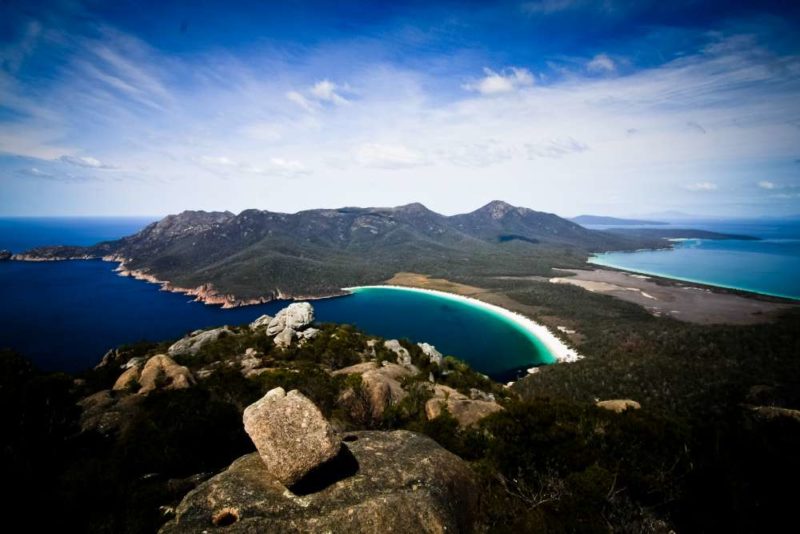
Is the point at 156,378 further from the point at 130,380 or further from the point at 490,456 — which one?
the point at 490,456

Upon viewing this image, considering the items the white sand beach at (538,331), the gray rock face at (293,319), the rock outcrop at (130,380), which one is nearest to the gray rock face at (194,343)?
the gray rock face at (293,319)

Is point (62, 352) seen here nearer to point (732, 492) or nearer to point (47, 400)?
point (47, 400)

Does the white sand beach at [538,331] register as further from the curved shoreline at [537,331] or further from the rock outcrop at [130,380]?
the rock outcrop at [130,380]

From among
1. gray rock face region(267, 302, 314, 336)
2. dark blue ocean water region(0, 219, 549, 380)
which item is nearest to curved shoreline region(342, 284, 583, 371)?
dark blue ocean water region(0, 219, 549, 380)

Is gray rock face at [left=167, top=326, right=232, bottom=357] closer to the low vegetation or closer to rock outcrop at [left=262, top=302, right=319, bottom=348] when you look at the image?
rock outcrop at [left=262, top=302, right=319, bottom=348]

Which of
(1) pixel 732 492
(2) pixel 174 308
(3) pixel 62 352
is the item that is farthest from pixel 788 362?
(2) pixel 174 308
